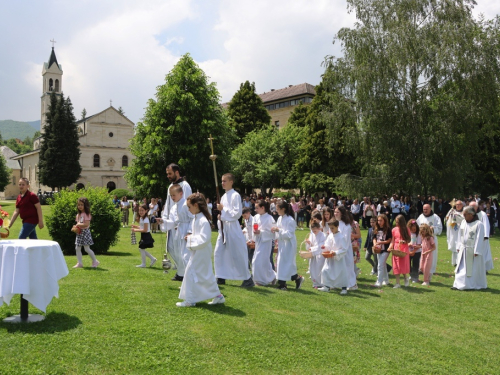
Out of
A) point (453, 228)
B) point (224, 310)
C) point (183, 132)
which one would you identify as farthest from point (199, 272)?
point (183, 132)

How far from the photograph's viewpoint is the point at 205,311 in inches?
286

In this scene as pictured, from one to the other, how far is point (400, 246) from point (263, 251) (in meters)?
3.24

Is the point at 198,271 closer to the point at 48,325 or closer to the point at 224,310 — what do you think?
the point at 224,310

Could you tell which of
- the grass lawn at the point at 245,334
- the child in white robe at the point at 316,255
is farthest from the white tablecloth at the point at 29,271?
the child in white robe at the point at 316,255

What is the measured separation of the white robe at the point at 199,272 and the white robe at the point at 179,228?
6.05 feet

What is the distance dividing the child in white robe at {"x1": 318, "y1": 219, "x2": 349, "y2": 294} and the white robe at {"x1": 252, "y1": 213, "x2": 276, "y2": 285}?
116cm

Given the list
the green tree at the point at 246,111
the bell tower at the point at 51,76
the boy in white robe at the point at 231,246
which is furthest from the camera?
the bell tower at the point at 51,76

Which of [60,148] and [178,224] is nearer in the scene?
[178,224]

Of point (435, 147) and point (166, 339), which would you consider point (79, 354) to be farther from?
point (435, 147)

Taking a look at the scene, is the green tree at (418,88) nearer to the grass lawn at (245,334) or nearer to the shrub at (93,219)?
the shrub at (93,219)

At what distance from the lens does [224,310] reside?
24.3 feet

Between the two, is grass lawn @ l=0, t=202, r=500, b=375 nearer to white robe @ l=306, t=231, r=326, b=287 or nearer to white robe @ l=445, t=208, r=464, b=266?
white robe @ l=306, t=231, r=326, b=287

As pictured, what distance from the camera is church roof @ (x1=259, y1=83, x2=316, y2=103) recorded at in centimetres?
7056

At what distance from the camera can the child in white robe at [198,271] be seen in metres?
7.50
